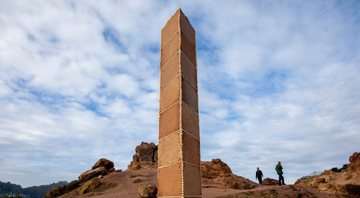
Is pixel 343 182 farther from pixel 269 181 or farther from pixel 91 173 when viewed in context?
pixel 91 173

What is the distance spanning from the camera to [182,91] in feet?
14.6

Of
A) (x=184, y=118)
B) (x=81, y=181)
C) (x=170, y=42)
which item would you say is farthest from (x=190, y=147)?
(x=81, y=181)

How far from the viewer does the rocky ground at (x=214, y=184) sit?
640 inches

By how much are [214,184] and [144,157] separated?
1687 centimetres

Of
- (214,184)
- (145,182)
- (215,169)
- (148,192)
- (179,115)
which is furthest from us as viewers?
(215,169)

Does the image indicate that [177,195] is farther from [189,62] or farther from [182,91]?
[189,62]

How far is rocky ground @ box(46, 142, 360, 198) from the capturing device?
640 inches

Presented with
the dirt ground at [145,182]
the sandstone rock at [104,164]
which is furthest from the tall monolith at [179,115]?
the sandstone rock at [104,164]

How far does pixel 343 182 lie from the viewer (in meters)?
19.6

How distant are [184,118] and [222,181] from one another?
2186cm

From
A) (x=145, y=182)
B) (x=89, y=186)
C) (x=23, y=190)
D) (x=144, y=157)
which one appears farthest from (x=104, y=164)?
(x=23, y=190)

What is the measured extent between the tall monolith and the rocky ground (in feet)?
37.7

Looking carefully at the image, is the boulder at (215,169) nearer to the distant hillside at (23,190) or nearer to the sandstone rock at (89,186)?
the sandstone rock at (89,186)

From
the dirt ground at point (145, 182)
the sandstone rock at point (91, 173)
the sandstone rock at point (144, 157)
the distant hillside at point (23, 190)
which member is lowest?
the distant hillside at point (23, 190)
